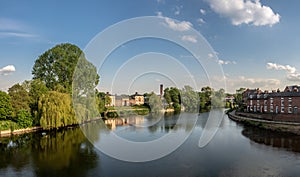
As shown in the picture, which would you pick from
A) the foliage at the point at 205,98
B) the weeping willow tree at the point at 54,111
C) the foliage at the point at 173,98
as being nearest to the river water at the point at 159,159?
the weeping willow tree at the point at 54,111

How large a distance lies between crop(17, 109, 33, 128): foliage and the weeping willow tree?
0.95m

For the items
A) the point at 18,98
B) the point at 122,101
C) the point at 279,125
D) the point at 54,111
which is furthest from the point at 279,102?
the point at 122,101

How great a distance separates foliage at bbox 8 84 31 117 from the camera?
21031 millimetres

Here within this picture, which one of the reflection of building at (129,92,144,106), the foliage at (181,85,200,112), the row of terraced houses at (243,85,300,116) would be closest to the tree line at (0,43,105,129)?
the row of terraced houses at (243,85,300,116)

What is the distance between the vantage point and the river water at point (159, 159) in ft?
32.9

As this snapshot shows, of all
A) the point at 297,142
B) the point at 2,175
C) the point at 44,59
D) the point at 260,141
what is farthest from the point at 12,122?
the point at 297,142

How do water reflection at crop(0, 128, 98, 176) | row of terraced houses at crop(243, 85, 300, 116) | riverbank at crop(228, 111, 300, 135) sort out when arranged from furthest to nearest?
row of terraced houses at crop(243, 85, 300, 116) → riverbank at crop(228, 111, 300, 135) → water reflection at crop(0, 128, 98, 176)

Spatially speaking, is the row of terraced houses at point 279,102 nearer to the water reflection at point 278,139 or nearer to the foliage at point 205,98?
the water reflection at point 278,139

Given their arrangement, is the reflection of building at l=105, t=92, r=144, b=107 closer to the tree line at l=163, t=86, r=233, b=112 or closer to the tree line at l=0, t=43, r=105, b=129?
the tree line at l=163, t=86, r=233, b=112

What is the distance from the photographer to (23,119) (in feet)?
65.8

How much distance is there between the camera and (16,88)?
2253 cm

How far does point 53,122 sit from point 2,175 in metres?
11.3

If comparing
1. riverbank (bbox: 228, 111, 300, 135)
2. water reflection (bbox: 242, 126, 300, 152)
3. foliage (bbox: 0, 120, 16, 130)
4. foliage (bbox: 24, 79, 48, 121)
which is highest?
foliage (bbox: 24, 79, 48, 121)

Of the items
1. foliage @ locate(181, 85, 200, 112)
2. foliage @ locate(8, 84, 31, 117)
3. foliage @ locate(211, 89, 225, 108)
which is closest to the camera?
foliage @ locate(8, 84, 31, 117)
